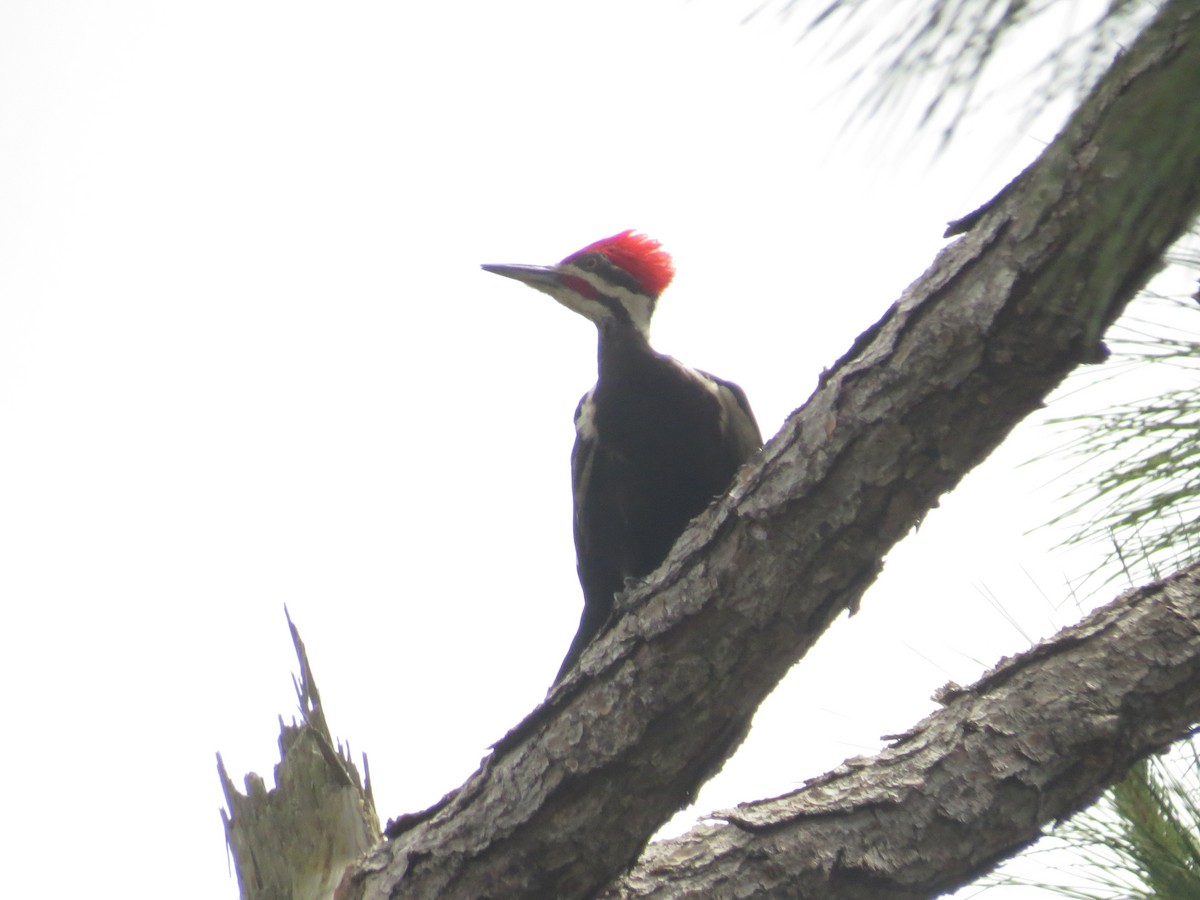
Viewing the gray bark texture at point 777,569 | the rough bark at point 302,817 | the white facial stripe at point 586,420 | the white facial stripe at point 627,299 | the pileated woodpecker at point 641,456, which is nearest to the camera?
the gray bark texture at point 777,569

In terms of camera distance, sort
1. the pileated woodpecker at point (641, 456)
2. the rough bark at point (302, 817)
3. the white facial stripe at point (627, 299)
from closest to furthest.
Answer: the rough bark at point (302, 817)
the pileated woodpecker at point (641, 456)
the white facial stripe at point (627, 299)

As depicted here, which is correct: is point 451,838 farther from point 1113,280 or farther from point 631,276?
point 631,276

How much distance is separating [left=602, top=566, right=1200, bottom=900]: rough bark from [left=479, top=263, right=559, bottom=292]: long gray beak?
2.11 meters

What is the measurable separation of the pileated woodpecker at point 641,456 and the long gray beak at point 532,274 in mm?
295

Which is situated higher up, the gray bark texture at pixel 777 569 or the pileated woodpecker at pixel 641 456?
the pileated woodpecker at pixel 641 456

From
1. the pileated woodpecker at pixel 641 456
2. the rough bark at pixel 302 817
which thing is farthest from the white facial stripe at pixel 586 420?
the rough bark at pixel 302 817

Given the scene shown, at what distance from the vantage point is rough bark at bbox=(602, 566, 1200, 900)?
6.72 ft

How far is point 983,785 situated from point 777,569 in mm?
576

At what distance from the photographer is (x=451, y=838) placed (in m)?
2.04

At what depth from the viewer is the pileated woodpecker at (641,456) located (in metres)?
3.38

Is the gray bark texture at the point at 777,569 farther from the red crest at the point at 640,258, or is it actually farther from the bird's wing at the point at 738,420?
the red crest at the point at 640,258

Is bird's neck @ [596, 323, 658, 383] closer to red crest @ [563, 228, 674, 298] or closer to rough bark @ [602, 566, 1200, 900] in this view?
red crest @ [563, 228, 674, 298]

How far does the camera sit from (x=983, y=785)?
2.06m

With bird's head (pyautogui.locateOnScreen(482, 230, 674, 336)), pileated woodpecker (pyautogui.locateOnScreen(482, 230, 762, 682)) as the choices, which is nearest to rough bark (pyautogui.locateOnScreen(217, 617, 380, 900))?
pileated woodpecker (pyautogui.locateOnScreen(482, 230, 762, 682))
